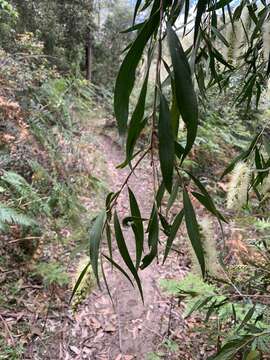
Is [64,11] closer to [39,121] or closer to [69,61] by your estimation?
[69,61]

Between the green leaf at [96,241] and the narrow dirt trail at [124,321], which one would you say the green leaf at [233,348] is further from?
the narrow dirt trail at [124,321]

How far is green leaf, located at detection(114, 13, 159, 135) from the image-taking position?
24.5 inches

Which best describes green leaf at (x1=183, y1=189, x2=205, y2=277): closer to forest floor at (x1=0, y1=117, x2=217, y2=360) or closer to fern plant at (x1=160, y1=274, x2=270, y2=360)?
fern plant at (x1=160, y1=274, x2=270, y2=360)

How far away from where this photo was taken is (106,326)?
263 centimetres

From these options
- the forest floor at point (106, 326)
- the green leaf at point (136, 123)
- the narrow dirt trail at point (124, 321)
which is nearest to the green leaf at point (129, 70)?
the green leaf at point (136, 123)

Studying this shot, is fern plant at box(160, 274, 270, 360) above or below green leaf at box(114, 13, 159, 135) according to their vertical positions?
below

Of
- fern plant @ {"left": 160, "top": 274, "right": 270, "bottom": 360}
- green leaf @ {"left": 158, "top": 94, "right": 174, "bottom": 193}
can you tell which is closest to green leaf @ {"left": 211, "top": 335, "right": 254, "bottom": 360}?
fern plant @ {"left": 160, "top": 274, "right": 270, "bottom": 360}

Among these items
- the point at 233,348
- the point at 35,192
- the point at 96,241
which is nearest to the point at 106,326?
the point at 35,192

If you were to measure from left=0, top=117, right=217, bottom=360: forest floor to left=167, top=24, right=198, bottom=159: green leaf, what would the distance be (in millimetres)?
1644

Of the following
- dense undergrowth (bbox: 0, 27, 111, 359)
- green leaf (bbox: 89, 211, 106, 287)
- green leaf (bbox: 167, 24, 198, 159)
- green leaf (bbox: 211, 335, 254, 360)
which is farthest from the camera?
dense undergrowth (bbox: 0, 27, 111, 359)

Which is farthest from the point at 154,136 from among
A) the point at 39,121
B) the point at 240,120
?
the point at 240,120

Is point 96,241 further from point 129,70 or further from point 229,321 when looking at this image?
point 229,321

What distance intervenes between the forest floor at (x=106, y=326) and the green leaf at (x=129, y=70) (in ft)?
5.35

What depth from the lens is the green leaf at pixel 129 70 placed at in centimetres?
62
